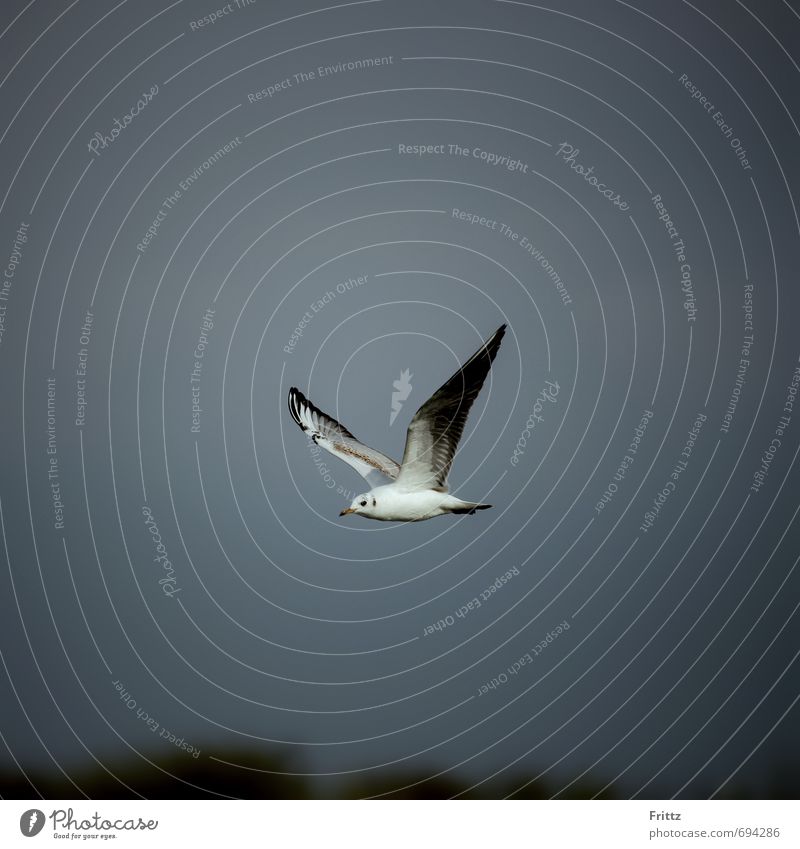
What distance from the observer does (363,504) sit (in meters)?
2.57

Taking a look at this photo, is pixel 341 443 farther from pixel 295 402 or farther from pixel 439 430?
pixel 439 430

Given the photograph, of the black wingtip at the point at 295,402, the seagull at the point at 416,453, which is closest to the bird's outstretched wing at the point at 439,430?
the seagull at the point at 416,453

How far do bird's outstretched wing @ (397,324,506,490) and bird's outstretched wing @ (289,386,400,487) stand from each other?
5 cm

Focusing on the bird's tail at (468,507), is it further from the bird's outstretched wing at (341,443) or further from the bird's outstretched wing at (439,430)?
the bird's outstretched wing at (341,443)

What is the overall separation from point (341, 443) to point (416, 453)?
0.72ft

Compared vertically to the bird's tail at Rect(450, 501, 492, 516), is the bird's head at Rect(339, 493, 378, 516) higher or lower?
higher

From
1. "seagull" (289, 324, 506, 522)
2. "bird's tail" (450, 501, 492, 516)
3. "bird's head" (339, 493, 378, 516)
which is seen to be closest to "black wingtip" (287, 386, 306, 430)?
"seagull" (289, 324, 506, 522)

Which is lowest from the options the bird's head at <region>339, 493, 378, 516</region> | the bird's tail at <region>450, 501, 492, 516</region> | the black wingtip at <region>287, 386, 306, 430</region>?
the bird's tail at <region>450, 501, 492, 516</region>

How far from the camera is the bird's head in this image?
8.42ft

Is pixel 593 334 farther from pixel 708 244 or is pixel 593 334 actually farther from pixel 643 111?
pixel 643 111

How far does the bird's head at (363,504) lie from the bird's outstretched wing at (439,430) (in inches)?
3.8

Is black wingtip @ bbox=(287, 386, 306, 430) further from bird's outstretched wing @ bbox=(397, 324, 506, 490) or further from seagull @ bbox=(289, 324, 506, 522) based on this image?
bird's outstretched wing @ bbox=(397, 324, 506, 490)

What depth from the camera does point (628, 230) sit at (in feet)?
8.71
